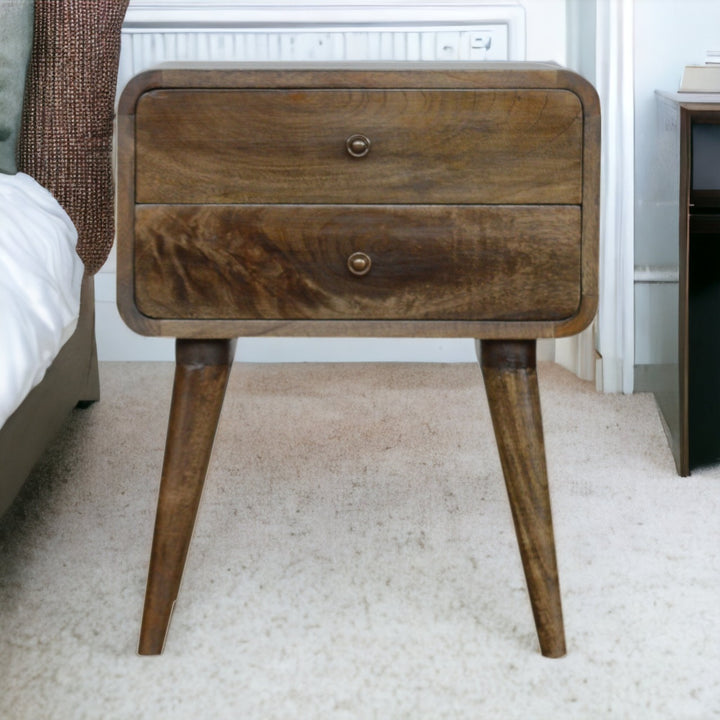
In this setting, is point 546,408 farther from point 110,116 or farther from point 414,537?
point 110,116

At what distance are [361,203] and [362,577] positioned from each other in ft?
1.44

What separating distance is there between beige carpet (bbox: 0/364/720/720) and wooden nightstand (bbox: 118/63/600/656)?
247 millimetres

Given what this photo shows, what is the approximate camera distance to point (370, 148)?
0.86 m

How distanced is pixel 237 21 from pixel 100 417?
84cm

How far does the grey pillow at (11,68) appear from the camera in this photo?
1.18 metres

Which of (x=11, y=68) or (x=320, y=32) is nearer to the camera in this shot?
(x=11, y=68)

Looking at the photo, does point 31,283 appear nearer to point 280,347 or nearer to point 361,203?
point 361,203

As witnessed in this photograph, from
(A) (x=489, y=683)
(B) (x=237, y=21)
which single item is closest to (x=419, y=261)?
(A) (x=489, y=683)

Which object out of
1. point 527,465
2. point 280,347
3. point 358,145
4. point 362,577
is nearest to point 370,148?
point 358,145

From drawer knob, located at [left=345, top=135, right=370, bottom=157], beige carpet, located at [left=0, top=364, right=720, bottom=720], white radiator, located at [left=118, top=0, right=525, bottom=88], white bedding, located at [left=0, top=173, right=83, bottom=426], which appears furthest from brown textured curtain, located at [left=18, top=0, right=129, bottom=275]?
white radiator, located at [left=118, top=0, right=525, bottom=88]

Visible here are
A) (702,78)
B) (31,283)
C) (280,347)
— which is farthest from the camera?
(280,347)

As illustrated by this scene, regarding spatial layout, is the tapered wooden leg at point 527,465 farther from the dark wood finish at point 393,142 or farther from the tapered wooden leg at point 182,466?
the tapered wooden leg at point 182,466

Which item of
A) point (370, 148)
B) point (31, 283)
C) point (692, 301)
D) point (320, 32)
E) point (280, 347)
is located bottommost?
point (280, 347)

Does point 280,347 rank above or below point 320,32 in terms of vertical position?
below
